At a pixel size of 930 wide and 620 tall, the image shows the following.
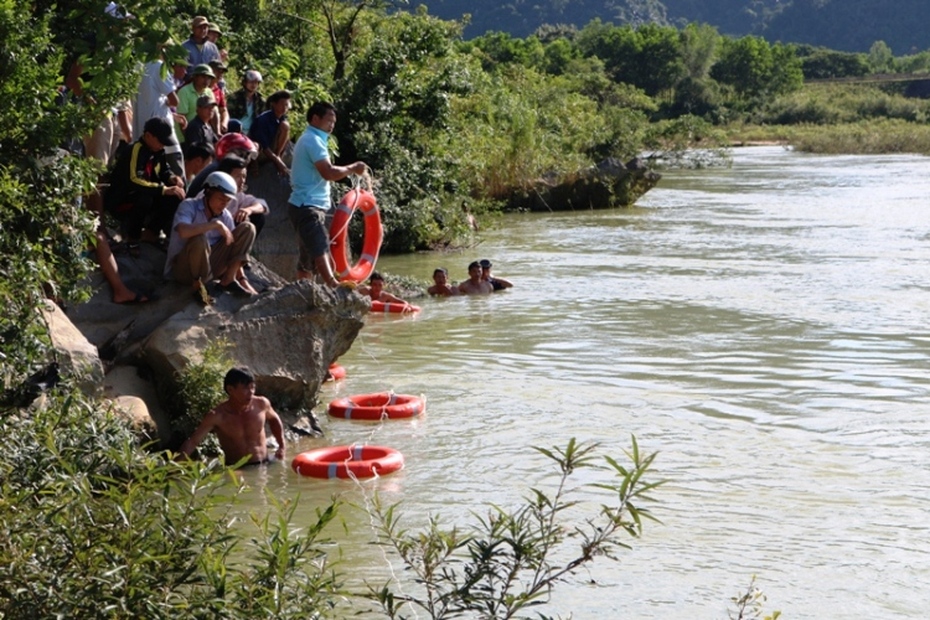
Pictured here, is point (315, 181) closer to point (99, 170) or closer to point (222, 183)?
point (222, 183)

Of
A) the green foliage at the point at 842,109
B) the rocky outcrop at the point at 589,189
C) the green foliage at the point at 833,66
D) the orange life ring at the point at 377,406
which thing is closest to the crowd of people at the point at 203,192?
the orange life ring at the point at 377,406

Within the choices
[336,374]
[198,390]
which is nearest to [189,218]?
[198,390]

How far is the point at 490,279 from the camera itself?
653 inches

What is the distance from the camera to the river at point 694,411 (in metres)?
6.99

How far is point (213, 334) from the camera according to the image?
909 centimetres

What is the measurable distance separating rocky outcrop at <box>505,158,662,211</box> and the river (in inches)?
277

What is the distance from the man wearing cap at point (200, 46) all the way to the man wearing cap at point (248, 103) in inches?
19.6

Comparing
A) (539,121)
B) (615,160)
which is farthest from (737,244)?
(539,121)

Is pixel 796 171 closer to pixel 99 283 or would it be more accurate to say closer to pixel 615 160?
pixel 615 160

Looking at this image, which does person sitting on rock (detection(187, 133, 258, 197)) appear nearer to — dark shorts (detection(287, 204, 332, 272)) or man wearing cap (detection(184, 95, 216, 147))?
man wearing cap (detection(184, 95, 216, 147))

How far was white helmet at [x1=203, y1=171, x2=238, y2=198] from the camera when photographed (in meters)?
9.06

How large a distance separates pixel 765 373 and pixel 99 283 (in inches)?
218

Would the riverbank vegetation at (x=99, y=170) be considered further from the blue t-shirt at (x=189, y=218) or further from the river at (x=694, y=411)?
the river at (x=694, y=411)

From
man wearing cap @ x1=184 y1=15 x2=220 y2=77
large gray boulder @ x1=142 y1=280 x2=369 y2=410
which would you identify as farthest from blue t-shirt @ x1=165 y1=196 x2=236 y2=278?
man wearing cap @ x1=184 y1=15 x2=220 y2=77
